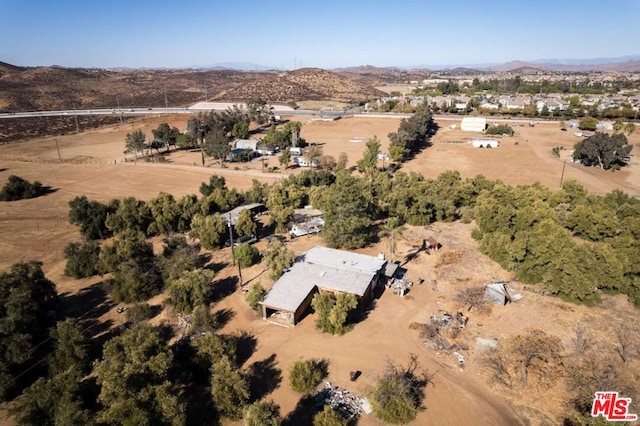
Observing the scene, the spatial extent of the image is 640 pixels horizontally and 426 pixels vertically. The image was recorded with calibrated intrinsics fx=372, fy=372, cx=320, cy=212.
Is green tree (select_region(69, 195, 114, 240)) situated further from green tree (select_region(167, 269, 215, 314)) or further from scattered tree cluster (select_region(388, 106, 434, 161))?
scattered tree cluster (select_region(388, 106, 434, 161))

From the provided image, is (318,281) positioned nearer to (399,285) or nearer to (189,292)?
(399,285)

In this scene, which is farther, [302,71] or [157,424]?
[302,71]

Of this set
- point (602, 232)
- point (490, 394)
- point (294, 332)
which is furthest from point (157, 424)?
point (602, 232)

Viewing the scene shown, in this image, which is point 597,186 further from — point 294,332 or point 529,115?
point 529,115

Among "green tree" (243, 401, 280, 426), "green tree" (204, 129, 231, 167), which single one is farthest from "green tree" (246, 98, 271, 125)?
"green tree" (243, 401, 280, 426)

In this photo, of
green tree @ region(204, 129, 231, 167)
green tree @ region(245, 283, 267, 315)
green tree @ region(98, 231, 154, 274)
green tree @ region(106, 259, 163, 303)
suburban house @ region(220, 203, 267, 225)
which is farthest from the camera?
green tree @ region(204, 129, 231, 167)

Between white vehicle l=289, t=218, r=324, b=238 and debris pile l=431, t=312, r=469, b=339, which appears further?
white vehicle l=289, t=218, r=324, b=238

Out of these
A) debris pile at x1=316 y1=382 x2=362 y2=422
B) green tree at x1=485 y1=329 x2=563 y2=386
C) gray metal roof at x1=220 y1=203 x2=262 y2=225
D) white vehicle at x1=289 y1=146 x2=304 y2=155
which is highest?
white vehicle at x1=289 y1=146 x2=304 y2=155
